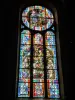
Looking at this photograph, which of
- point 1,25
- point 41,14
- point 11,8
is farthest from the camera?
point 41,14

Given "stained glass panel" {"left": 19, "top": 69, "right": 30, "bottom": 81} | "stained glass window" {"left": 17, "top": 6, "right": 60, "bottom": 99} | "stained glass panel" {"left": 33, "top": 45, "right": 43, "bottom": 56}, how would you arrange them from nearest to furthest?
"stained glass window" {"left": 17, "top": 6, "right": 60, "bottom": 99}, "stained glass panel" {"left": 19, "top": 69, "right": 30, "bottom": 81}, "stained glass panel" {"left": 33, "top": 45, "right": 43, "bottom": 56}

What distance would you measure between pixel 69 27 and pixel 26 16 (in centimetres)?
181

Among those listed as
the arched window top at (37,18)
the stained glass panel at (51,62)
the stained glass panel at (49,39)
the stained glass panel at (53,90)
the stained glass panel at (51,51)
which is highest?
the arched window top at (37,18)

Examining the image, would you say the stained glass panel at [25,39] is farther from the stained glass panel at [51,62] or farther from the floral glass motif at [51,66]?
the stained glass panel at [51,62]

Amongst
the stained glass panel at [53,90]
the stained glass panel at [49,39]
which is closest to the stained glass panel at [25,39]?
the stained glass panel at [49,39]

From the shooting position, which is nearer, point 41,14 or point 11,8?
point 11,8

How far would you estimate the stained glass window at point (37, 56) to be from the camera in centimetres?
766

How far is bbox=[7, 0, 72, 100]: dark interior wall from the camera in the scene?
7.26 meters

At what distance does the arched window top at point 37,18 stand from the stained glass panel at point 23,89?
2.22 m

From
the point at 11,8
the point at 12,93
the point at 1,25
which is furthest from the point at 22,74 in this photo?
the point at 11,8

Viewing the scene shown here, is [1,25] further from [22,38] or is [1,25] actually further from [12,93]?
[12,93]

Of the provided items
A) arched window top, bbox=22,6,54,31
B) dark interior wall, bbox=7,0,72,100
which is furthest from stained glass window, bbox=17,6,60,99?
dark interior wall, bbox=7,0,72,100

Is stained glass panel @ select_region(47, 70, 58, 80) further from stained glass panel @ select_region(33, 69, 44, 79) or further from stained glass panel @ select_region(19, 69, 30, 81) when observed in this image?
stained glass panel @ select_region(19, 69, 30, 81)

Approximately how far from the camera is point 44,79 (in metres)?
7.82
